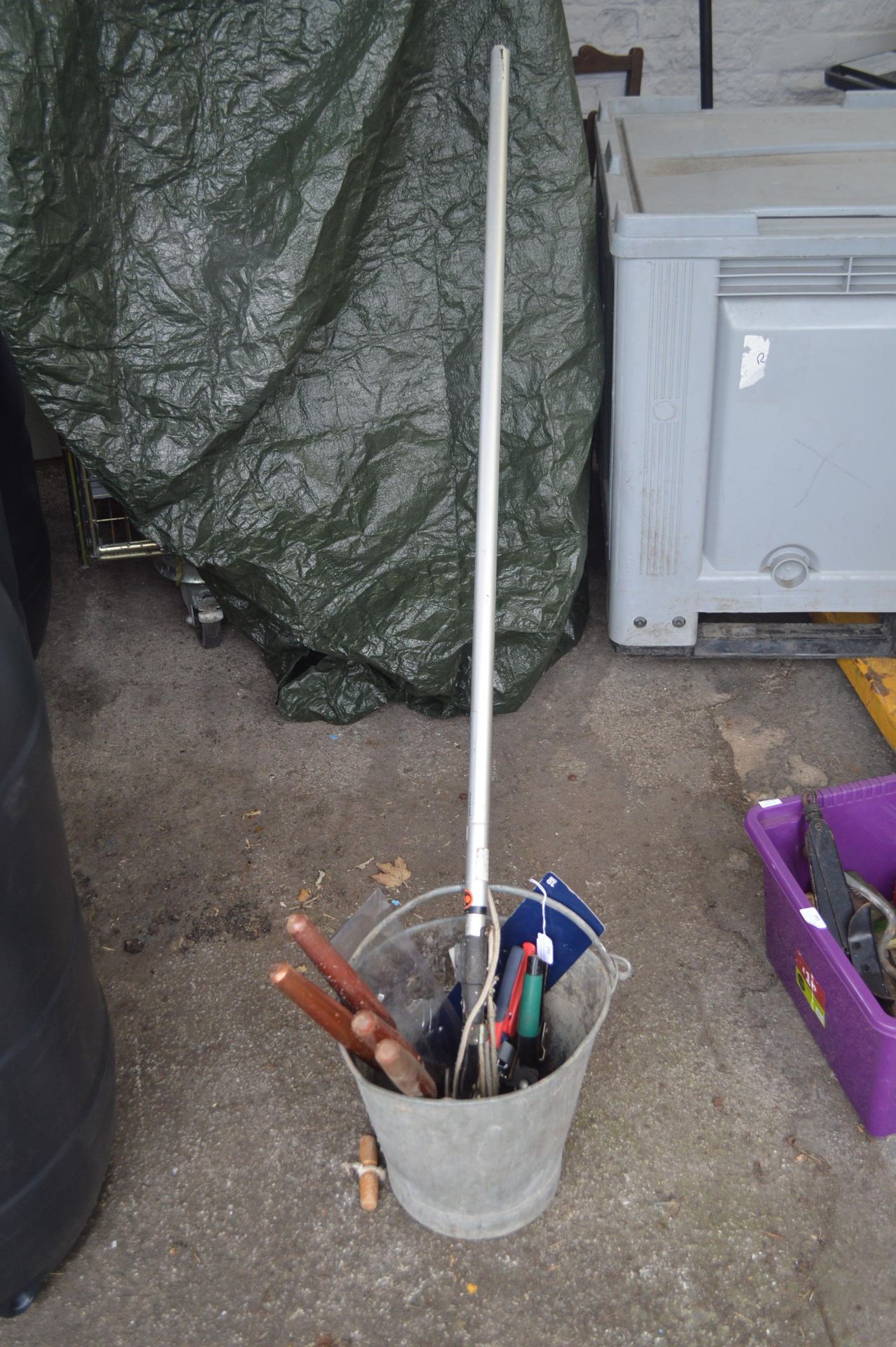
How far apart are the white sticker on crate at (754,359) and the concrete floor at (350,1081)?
790 millimetres

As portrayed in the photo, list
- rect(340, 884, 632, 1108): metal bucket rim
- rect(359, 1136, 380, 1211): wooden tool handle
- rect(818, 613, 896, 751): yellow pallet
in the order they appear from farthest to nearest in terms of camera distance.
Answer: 1. rect(818, 613, 896, 751): yellow pallet
2. rect(359, 1136, 380, 1211): wooden tool handle
3. rect(340, 884, 632, 1108): metal bucket rim

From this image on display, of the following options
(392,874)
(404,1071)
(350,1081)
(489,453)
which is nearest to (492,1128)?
(404,1071)

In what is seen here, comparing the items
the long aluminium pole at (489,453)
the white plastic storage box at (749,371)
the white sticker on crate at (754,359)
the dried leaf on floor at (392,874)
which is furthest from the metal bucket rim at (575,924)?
the white sticker on crate at (754,359)

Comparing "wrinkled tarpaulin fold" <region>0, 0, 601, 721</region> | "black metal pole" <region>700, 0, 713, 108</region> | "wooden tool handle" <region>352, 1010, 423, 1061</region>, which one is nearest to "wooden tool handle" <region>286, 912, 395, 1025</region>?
"wooden tool handle" <region>352, 1010, 423, 1061</region>

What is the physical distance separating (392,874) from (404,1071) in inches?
34.5

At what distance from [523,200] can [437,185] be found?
0.18 metres

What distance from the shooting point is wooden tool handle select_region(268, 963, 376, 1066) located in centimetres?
126

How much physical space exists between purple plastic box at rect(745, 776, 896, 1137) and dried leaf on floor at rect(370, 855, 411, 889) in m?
0.72

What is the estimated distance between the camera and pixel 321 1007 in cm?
136

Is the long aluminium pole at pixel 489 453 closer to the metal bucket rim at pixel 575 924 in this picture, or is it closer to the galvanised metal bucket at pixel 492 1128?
the metal bucket rim at pixel 575 924

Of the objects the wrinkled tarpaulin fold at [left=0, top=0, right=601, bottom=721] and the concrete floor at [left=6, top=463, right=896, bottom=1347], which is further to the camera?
the wrinkled tarpaulin fold at [left=0, top=0, right=601, bottom=721]

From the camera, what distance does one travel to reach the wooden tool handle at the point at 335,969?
4.36ft

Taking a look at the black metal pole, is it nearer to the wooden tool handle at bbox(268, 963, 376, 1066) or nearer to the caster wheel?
the caster wheel

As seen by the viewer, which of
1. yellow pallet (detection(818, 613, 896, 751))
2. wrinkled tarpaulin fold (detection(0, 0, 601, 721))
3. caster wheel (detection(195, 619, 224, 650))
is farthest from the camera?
caster wheel (detection(195, 619, 224, 650))
